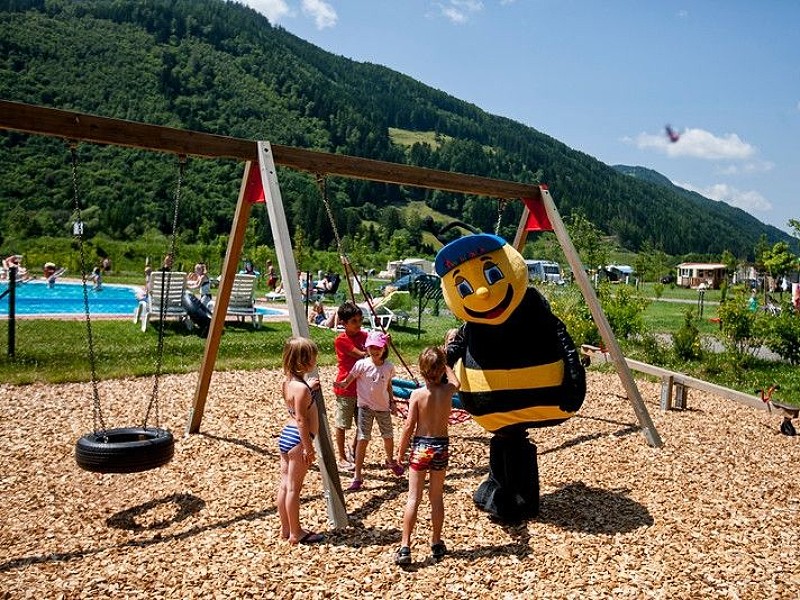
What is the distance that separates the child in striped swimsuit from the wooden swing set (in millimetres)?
314

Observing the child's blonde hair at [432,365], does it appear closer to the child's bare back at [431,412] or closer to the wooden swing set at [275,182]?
the child's bare back at [431,412]

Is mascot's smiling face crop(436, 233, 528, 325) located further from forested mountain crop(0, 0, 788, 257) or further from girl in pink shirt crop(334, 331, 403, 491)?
forested mountain crop(0, 0, 788, 257)

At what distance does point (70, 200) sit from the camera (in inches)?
2749

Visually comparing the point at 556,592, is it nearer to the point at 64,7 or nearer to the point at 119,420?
the point at 119,420

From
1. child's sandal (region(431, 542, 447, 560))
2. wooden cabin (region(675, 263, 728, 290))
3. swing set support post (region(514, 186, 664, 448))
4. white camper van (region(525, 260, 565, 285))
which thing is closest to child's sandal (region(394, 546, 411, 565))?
child's sandal (region(431, 542, 447, 560))

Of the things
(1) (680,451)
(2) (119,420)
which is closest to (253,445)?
(2) (119,420)

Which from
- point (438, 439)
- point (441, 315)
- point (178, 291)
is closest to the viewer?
point (438, 439)

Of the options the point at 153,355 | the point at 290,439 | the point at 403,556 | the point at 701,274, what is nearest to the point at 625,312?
the point at 153,355

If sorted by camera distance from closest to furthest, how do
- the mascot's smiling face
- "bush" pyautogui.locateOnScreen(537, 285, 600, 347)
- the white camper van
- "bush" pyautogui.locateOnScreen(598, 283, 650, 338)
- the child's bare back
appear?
1. the child's bare back
2. the mascot's smiling face
3. "bush" pyautogui.locateOnScreen(537, 285, 600, 347)
4. "bush" pyautogui.locateOnScreen(598, 283, 650, 338)
5. the white camper van

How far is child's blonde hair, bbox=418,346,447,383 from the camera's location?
4047mm

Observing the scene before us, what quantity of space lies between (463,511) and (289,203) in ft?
287

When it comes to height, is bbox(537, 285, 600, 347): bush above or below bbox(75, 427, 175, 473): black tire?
above

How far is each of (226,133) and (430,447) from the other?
11776cm

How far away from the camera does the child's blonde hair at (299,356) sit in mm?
4121
